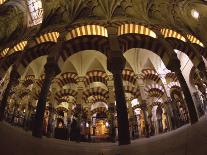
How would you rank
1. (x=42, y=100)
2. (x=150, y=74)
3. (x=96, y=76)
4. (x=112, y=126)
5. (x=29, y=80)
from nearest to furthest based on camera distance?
(x=42, y=100)
(x=112, y=126)
(x=150, y=74)
(x=96, y=76)
(x=29, y=80)

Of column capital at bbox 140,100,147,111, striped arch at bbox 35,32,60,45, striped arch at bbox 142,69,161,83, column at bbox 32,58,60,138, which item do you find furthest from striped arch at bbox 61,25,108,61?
striped arch at bbox 142,69,161,83

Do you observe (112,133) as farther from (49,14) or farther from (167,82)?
(49,14)

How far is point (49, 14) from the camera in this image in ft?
42.6

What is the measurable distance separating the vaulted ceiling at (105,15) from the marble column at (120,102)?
3.41 metres

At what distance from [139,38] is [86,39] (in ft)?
9.48

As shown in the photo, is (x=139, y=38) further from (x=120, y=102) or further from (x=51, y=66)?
(x=51, y=66)

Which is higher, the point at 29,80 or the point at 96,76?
the point at 96,76

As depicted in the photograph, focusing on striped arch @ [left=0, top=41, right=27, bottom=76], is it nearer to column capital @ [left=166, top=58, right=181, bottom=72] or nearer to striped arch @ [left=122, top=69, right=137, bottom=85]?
striped arch @ [left=122, top=69, right=137, bottom=85]

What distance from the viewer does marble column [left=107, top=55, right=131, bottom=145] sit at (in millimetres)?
8375

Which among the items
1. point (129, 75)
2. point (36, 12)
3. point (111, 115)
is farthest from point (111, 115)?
point (36, 12)

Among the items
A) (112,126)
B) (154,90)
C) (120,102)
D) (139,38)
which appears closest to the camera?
(120,102)

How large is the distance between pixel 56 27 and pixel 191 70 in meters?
8.38

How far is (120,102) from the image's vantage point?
358 inches

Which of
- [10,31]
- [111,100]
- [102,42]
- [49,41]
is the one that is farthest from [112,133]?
[10,31]
